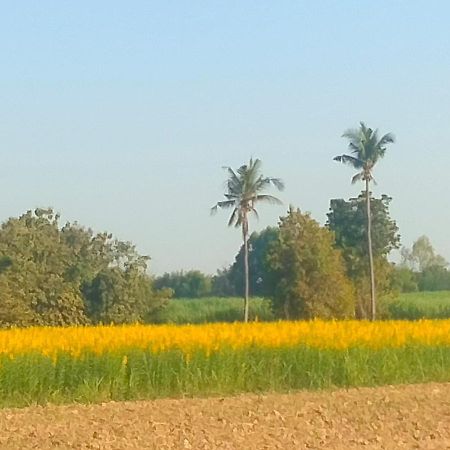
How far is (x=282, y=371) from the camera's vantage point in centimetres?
2038

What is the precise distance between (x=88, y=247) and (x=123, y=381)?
34.2m

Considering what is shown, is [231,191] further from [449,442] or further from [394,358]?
[449,442]

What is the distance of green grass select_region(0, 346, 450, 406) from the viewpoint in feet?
59.4

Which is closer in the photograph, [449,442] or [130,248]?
[449,442]

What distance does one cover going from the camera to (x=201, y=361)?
19672mm

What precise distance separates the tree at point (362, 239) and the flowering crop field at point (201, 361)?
29250 millimetres

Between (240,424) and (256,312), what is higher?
(256,312)

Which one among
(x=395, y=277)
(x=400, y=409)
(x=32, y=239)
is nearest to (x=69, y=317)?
(x=32, y=239)

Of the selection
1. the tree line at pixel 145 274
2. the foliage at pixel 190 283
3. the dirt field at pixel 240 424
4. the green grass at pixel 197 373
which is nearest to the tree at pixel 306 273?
the tree line at pixel 145 274

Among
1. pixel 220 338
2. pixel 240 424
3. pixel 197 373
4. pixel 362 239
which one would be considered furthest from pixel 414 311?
pixel 240 424

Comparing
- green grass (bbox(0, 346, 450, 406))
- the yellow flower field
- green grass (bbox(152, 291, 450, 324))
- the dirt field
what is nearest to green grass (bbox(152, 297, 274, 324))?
green grass (bbox(152, 291, 450, 324))

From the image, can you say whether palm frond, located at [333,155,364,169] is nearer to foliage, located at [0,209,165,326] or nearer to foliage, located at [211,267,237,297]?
foliage, located at [0,209,165,326]

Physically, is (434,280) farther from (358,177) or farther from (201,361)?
(201,361)

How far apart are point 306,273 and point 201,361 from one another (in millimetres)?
25383
